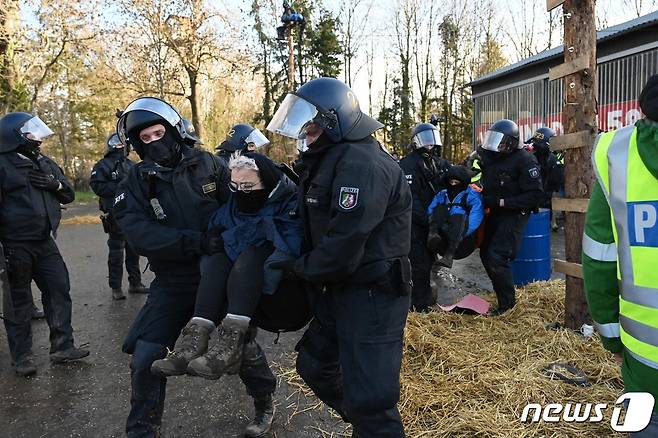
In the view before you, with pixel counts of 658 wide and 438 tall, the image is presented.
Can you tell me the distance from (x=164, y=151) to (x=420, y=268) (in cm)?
346

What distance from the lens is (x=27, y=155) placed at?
4621mm

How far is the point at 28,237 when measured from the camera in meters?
4.51

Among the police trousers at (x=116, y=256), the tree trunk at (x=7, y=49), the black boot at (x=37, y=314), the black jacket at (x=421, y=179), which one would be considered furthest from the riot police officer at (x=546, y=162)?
the tree trunk at (x=7, y=49)

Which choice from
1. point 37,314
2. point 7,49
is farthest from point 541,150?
point 7,49

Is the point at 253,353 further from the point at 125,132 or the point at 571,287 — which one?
the point at 571,287

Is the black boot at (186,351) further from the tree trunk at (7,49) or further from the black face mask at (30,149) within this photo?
the tree trunk at (7,49)

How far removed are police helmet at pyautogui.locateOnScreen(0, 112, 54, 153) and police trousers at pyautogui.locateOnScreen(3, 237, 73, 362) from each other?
34.8 inches

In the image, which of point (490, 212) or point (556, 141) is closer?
point (556, 141)

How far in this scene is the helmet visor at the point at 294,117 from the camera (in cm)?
251

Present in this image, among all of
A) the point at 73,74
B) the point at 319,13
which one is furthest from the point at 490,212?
the point at 319,13

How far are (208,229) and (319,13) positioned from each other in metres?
34.3

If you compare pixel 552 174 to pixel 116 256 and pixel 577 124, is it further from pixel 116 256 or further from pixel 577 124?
pixel 116 256

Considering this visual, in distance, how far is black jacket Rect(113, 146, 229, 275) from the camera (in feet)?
9.59

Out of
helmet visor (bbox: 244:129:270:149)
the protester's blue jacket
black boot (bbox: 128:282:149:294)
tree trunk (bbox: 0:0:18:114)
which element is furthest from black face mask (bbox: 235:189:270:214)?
tree trunk (bbox: 0:0:18:114)
